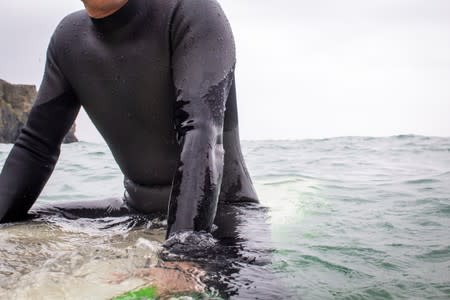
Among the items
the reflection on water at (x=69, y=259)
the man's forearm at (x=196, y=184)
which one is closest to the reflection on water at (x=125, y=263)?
the reflection on water at (x=69, y=259)

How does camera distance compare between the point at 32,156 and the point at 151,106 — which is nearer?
the point at 151,106

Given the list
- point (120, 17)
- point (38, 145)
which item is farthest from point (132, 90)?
point (38, 145)

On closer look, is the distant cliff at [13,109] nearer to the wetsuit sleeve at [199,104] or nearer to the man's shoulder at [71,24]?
the man's shoulder at [71,24]

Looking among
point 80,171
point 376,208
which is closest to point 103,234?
point 376,208

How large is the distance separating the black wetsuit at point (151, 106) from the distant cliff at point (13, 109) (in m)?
42.4

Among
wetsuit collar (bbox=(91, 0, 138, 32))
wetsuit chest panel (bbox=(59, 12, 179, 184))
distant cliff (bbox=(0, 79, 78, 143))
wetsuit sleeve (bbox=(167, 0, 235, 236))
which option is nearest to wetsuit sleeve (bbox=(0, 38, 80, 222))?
wetsuit chest panel (bbox=(59, 12, 179, 184))

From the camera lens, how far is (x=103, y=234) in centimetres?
256

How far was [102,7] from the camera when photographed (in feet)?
7.88

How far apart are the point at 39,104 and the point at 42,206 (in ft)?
1.99

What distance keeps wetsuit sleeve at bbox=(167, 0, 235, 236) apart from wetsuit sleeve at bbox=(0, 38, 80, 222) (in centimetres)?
72

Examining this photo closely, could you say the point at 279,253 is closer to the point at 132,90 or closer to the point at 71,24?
the point at 132,90

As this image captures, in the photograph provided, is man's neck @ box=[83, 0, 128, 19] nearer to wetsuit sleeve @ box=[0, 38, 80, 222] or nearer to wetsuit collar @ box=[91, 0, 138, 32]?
wetsuit collar @ box=[91, 0, 138, 32]

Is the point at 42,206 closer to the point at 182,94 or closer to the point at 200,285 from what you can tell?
the point at 182,94

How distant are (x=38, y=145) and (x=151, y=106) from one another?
0.71 meters
